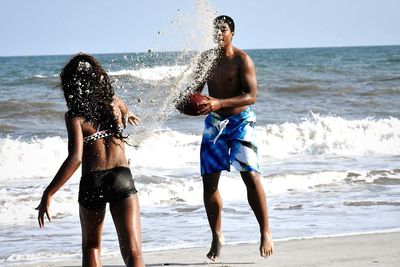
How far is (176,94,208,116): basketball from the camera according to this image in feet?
19.6

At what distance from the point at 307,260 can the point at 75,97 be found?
8.00 ft

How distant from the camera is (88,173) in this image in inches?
184

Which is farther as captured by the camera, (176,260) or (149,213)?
(149,213)

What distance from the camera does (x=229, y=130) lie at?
6430 millimetres

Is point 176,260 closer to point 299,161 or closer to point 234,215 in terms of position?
point 234,215

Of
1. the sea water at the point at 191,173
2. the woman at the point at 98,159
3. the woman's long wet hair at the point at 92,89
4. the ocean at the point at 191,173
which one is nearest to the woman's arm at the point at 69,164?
the woman at the point at 98,159

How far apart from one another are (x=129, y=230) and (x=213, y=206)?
6.69 feet

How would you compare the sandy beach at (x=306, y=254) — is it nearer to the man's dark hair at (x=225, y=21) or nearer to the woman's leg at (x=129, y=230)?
the man's dark hair at (x=225, y=21)

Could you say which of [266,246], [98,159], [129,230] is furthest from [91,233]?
[266,246]

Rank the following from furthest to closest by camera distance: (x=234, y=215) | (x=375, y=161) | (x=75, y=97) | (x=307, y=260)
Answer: (x=375, y=161), (x=234, y=215), (x=307, y=260), (x=75, y=97)

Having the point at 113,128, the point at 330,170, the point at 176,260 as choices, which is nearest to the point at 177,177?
the point at 330,170

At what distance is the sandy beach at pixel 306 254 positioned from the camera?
6246mm

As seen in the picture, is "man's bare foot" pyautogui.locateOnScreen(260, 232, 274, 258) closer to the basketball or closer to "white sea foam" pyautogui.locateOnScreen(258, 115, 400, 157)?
the basketball

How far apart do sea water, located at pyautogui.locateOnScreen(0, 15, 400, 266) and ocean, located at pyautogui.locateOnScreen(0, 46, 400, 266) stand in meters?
0.01
